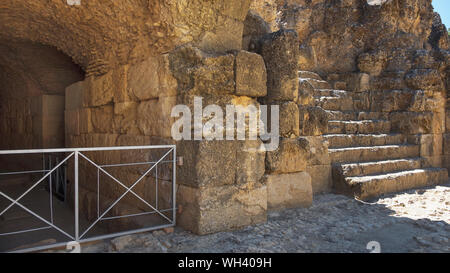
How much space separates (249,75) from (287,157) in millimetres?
1249

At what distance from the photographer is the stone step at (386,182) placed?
5.23m

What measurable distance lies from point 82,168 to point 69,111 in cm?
116

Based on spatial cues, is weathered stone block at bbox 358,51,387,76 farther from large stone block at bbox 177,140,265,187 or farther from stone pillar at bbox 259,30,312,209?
large stone block at bbox 177,140,265,187

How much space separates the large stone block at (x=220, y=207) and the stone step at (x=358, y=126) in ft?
10.4

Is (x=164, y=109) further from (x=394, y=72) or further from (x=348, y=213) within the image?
(x=394, y=72)

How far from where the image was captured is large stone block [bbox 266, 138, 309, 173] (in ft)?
13.9

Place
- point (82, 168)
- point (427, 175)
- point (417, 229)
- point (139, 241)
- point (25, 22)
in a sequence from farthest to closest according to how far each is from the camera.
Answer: point (427, 175) < point (82, 168) < point (25, 22) < point (417, 229) < point (139, 241)

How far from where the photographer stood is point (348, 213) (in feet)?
14.8

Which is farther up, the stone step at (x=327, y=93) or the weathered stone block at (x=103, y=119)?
the stone step at (x=327, y=93)

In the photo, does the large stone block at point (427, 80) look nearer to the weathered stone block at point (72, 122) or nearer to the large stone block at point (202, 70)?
the large stone block at point (202, 70)

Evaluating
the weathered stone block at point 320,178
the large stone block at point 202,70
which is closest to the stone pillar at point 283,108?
the large stone block at point 202,70

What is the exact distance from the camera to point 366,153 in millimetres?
6164

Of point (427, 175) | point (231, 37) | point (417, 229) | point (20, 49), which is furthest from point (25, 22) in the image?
point (427, 175)

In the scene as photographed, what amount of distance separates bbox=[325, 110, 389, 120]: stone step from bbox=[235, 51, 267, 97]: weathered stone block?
3.33 meters
